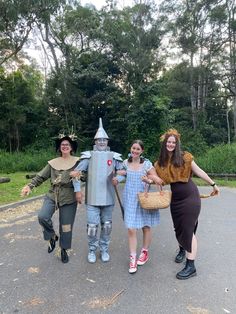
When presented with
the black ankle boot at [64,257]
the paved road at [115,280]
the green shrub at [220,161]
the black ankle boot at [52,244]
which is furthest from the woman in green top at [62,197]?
the green shrub at [220,161]

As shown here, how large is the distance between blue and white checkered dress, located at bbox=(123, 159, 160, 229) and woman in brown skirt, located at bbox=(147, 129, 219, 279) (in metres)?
0.21

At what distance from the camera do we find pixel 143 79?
22.9 meters

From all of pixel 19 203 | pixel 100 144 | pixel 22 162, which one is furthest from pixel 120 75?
pixel 100 144

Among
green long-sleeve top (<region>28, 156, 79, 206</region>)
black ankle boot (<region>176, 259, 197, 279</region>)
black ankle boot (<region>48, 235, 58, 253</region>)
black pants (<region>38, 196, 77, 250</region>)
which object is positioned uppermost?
green long-sleeve top (<region>28, 156, 79, 206</region>)

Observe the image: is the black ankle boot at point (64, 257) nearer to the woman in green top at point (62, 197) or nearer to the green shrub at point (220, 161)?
the woman in green top at point (62, 197)

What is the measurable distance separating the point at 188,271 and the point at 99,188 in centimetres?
151

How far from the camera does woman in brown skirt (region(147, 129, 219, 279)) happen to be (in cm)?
414

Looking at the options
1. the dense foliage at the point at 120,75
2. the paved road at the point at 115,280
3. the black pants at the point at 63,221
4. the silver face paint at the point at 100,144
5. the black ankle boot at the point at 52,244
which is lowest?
the paved road at the point at 115,280

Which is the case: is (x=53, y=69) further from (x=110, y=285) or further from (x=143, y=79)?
(x=110, y=285)

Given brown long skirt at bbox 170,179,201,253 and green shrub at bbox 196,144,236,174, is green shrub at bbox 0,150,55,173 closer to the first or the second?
green shrub at bbox 196,144,236,174

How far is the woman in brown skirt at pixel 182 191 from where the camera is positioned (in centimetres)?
414

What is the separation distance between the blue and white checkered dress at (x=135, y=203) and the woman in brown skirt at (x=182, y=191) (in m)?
0.21

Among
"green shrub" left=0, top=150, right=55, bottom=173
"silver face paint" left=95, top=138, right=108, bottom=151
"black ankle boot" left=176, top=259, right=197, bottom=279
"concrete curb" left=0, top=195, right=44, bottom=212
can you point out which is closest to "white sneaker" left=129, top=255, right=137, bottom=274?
"black ankle boot" left=176, top=259, right=197, bottom=279

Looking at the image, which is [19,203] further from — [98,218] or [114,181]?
[114,181]
